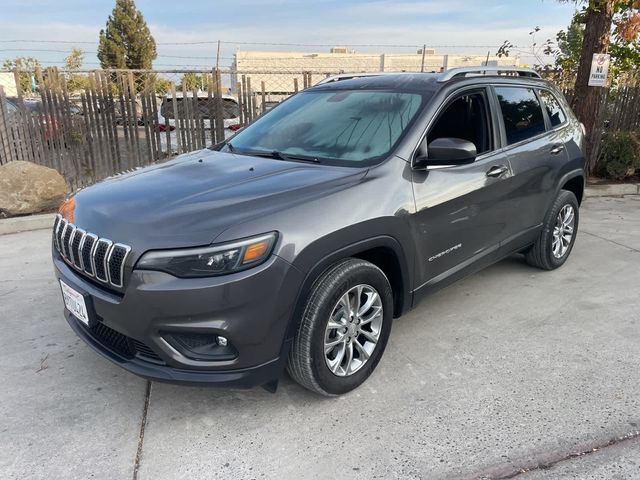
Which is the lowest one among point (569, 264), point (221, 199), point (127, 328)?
point (569, 264)

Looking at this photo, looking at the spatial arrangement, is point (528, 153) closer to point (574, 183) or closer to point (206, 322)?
point (574, 183)

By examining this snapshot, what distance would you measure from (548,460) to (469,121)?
2317 millimetres

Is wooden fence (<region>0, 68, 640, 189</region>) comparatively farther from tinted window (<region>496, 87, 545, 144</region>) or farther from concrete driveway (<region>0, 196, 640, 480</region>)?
tinted window (<region>496, 87, 545, 144</region>)

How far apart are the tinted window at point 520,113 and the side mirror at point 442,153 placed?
104 centimetres

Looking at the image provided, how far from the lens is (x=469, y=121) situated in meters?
3.76

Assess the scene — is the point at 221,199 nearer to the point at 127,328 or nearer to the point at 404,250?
the point at 127,328

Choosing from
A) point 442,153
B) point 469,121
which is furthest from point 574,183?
point 442,153

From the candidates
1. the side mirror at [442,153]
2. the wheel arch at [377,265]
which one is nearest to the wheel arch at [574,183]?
the side mirror at [442,153]

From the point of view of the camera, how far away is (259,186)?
9.02ft

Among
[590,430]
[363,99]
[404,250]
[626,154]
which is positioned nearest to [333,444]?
[404,250]

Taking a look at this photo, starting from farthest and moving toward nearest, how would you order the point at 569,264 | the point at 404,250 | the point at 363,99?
1. the point at 569,264
2. the point at 363,99
3. the point at 404,250

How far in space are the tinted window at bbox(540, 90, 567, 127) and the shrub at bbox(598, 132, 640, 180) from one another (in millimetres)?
4978

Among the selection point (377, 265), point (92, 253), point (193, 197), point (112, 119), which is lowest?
point (377, 265)

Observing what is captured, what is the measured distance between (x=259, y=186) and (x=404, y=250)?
0.94 m
